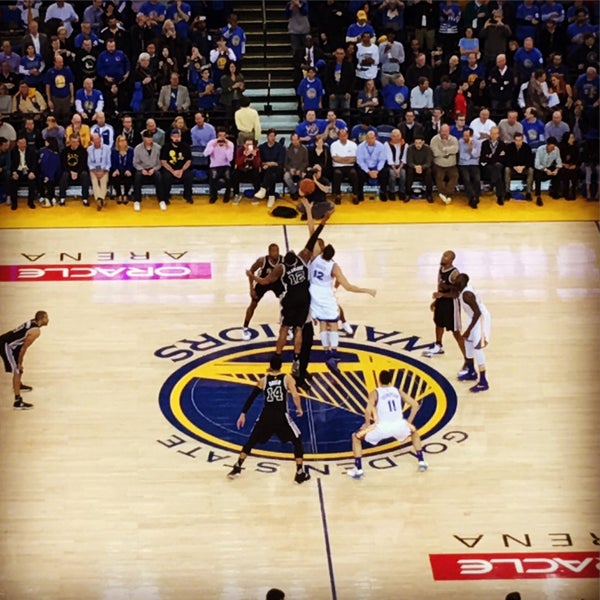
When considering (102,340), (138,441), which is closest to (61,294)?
(102,340)

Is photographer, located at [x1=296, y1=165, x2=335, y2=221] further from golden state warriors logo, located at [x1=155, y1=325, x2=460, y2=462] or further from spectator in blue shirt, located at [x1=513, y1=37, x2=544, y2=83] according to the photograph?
spectator in blue shirt, located at [x1=513, y1=37, x2=544, y2=83]

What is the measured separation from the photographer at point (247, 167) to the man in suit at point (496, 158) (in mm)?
3811

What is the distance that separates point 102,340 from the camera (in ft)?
61.7

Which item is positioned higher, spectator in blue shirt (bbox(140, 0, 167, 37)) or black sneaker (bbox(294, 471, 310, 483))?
spectator in blue shirt (bbox(140, 0, 167, 37))

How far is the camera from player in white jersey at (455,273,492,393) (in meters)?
17.0

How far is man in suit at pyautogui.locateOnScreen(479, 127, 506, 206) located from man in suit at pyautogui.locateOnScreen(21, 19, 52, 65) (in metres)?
7.80

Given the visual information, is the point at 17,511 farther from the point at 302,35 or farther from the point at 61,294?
the point at 302,35

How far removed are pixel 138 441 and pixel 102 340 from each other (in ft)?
9.54

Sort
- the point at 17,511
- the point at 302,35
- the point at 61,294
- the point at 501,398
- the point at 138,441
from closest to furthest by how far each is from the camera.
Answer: the point at 17,511
the point at 138,441
the point at 501,398
the point at 61,294
the point at 302,35

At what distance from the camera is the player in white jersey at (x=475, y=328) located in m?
17.0

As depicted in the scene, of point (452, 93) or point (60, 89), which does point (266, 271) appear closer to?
point (60, 89)

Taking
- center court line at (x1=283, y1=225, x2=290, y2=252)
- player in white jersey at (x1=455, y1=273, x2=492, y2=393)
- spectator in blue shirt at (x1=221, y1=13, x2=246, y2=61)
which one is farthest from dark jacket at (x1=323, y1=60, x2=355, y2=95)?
player in white jersey at (x1=455, y1=273, x2=492, y2=393)

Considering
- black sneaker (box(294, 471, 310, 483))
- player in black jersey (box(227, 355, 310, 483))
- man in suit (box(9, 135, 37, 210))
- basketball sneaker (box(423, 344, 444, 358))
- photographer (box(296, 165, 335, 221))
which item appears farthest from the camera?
man in suit (box(9, 135, 37, 210))

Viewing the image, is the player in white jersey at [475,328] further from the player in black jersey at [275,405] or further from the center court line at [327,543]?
the player in black jersey at [275,405]
